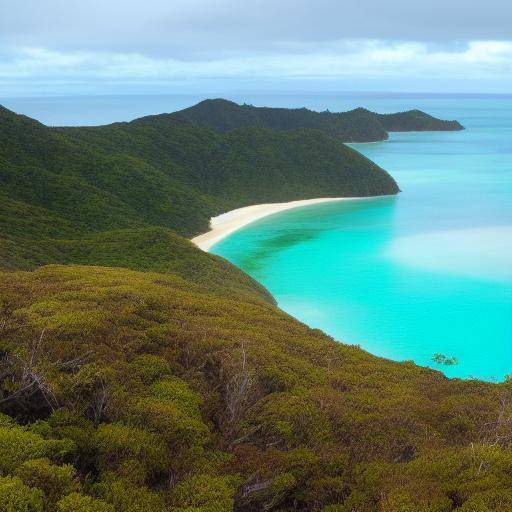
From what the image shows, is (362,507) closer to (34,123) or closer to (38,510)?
(38,510)

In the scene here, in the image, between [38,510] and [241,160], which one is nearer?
[38,510]

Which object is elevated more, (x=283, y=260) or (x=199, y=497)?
(x=199, y=497)

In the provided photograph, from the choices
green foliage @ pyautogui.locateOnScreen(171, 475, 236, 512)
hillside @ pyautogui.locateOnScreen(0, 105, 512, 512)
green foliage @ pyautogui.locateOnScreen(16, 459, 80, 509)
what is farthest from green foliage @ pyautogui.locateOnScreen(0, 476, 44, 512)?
green foliage @ pyautogui.locateOnScreen(171, 475, 236, 512)

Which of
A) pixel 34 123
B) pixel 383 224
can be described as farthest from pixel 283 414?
pixel 34 123

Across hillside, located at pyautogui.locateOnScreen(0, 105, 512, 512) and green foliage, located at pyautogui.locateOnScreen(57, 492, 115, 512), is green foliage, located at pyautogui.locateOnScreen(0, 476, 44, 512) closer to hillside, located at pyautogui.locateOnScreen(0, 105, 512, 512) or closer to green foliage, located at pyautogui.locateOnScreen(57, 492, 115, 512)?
hillside, located at pyautogui.locateOnScreen(0, 105, 512, 512)

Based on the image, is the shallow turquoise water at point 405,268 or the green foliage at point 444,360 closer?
the green foliage at point 444,360

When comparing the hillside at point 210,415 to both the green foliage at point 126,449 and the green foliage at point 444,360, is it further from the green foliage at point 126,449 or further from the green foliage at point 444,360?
the green foliage at point 444,360

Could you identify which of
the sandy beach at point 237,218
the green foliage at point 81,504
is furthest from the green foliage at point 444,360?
the sandy beach at point 237,218
